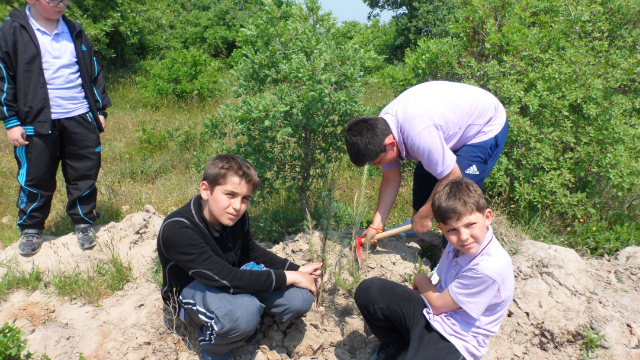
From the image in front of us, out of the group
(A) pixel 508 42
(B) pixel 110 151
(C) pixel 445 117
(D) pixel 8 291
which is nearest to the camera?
(C) pixel 445 117

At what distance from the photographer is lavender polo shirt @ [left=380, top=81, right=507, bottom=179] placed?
281 cm

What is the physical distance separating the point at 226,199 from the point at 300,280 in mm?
690

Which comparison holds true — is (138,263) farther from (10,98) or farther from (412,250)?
(412,250)

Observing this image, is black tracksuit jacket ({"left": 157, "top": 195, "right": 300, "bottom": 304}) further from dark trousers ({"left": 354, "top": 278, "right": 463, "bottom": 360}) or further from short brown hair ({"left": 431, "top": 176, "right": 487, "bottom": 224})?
short brown hair ({"left": 431, "top": 176, "right": 487, "bottom": 224})

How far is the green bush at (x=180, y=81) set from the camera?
7.94 meters

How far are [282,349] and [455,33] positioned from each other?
3.59m

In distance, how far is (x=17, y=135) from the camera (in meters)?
3.33

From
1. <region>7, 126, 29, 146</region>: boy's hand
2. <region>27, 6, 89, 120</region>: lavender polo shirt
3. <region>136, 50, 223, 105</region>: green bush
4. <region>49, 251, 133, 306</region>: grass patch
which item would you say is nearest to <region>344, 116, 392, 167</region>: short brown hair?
→ <region>49, 251, 133, 306</region>: grass patch

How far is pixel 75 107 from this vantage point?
362 cm

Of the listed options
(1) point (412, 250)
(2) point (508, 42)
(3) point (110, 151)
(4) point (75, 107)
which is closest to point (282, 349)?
(1) point (412, 250)

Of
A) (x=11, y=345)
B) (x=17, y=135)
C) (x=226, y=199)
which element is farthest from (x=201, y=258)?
(x=17, y=135)

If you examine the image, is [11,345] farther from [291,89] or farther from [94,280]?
[291,89]

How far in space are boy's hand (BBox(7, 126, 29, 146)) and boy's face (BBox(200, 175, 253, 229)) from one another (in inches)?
68.8

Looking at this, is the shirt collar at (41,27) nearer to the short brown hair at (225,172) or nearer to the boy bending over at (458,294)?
the short brown hair at (225,172)
